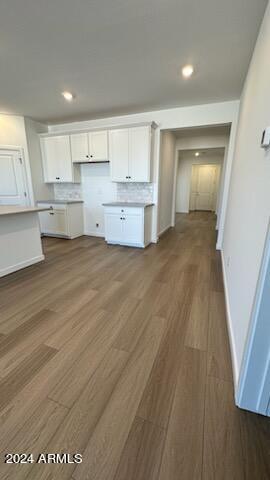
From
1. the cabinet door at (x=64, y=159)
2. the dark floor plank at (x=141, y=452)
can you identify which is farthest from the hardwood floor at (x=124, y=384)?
the cabinet door at (x=64, y=159)

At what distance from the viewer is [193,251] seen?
391cm

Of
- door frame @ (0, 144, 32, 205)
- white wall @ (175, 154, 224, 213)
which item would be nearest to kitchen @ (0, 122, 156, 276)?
door frame @ (0, 144, 32, 205)

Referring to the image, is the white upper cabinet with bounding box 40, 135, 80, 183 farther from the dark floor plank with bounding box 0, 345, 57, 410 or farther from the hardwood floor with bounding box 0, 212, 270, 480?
the dark floor plank with bounding box 0, 345, 57, 410

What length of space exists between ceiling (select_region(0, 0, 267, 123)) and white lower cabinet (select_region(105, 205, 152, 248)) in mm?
1917

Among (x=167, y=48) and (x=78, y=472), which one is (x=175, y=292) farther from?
(x=167, y=48)

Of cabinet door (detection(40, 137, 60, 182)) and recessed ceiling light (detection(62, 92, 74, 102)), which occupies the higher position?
recessed ceiling light (detection(62, 92, 74, 102))

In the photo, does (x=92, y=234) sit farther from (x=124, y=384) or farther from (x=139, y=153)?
(x=124, y=384)

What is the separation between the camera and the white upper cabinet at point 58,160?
4.52 meters

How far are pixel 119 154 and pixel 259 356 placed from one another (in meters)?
3.92

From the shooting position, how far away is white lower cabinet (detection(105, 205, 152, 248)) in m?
3.96

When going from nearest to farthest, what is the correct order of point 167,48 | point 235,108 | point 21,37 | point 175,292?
1. point 21,37
2. point 167,48
3. point 175,292
4. point 235,108

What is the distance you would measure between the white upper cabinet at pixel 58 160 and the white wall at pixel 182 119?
0.74 m

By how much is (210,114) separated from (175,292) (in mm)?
3256

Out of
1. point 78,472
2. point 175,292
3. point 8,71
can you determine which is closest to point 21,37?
point 8,71
